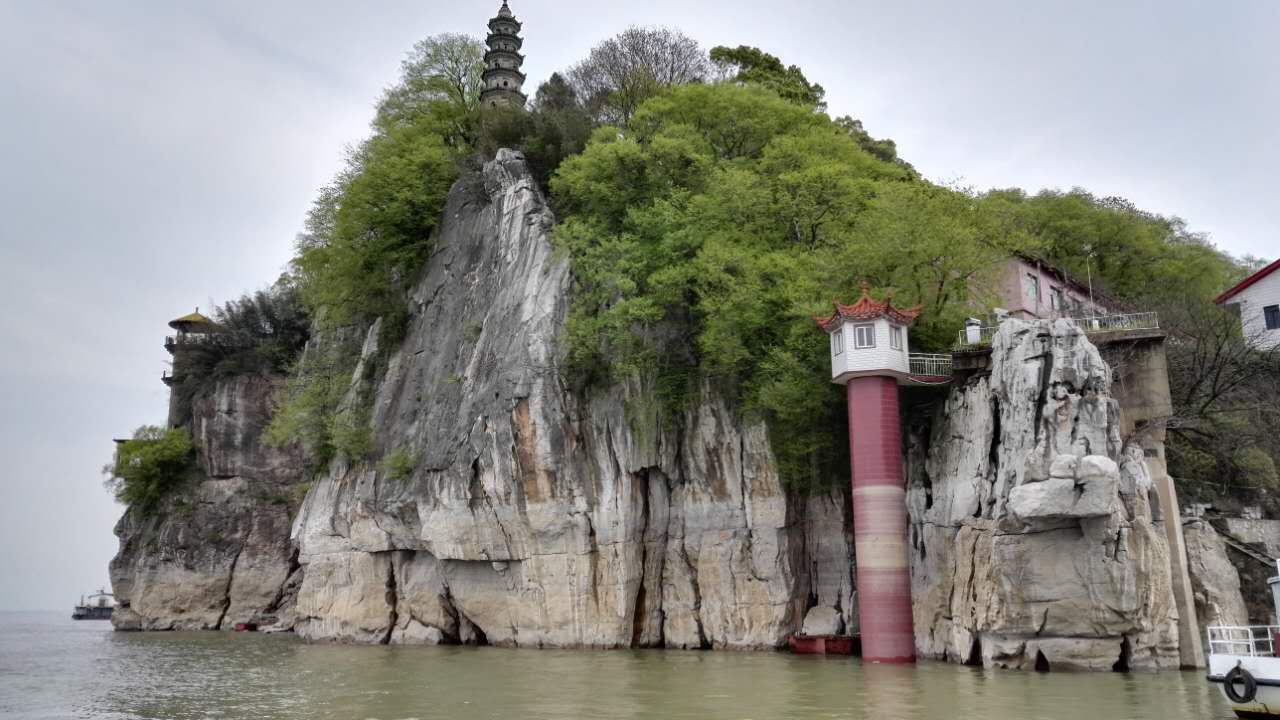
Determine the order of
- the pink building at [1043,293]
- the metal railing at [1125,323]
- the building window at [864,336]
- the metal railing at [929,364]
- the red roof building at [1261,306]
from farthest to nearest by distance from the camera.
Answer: the red roof building at [1261,306] < the pink building at [1043,293] < the metal railing at [929,364] < the building window at [864,336] < the metal railing at [1125,323]

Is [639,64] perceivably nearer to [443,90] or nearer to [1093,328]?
[443,90]

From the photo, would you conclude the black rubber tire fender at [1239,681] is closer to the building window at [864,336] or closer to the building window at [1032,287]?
the building window at [864,336]

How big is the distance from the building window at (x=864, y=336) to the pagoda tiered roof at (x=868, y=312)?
23 cm

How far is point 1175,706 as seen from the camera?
714 inches

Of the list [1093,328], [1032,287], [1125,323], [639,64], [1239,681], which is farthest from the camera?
[639,64]

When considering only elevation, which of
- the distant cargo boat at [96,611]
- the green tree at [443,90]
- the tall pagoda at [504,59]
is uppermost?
the tall pagoda at [504,59]

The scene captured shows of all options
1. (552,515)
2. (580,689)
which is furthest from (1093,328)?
(580,689)

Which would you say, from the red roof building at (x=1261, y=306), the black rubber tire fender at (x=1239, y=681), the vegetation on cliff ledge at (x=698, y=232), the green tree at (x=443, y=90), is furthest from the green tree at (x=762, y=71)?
the black rubber tire fender at (x=1239, y=681)

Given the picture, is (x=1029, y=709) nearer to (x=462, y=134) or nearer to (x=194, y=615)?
(x=462, y=134)

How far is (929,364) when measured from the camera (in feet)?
97.5

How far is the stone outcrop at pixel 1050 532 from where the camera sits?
78.6 feet

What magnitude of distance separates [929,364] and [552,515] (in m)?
13.6

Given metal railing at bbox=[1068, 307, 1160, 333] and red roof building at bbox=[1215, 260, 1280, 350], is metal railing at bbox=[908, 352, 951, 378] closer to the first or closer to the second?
metal railing at bbox=[1068, 307, 1160, 333]

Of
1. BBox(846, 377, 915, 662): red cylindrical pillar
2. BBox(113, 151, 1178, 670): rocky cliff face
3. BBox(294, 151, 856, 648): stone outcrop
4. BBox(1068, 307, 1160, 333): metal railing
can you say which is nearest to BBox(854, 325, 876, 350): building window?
BBox(846, 377, 915, 662): red cylindrical pillar
